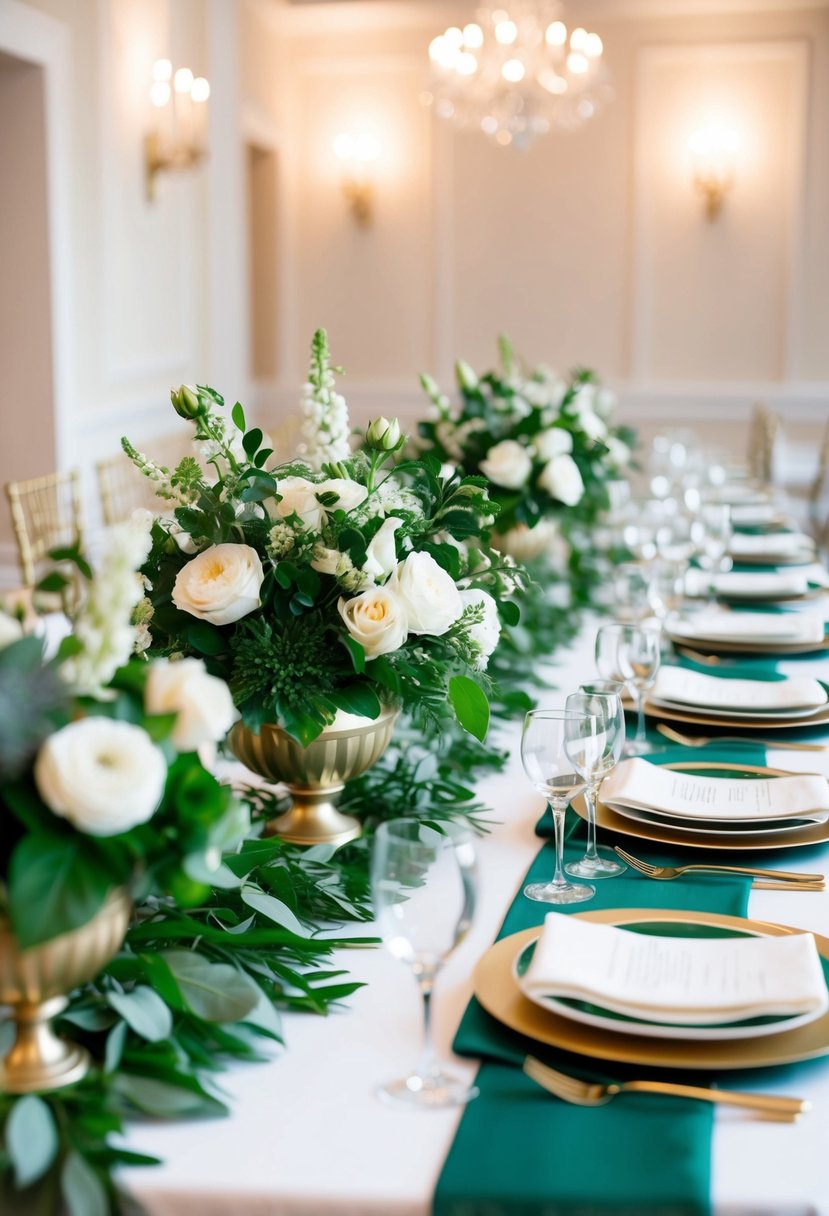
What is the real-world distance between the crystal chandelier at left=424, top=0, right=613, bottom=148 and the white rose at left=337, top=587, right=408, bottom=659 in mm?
5025

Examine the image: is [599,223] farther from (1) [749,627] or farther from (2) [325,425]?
(2) [325,425]

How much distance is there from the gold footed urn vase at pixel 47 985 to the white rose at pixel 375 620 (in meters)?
0.45

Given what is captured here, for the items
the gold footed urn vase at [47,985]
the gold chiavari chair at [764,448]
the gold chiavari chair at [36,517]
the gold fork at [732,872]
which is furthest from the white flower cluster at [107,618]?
the gold chiavari chair at [764,448]

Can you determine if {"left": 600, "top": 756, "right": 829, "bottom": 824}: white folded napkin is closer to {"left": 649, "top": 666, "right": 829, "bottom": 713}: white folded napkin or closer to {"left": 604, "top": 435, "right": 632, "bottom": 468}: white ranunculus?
{"left": 649, "top": 666, "right": 829, "bottom": 713}: white folded napkin

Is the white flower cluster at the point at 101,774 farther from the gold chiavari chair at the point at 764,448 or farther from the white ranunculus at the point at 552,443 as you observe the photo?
the gold chiavari chair at the point at 764,448

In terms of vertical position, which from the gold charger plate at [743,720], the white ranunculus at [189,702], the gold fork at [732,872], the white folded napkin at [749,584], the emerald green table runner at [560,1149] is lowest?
the emerald green table runner at [560,1149]

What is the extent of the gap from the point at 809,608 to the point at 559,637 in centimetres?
55

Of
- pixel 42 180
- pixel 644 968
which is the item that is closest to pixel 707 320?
pixel 42 180

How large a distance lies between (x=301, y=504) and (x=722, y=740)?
738 millimetres

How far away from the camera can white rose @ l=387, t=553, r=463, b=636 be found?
52.1 inches

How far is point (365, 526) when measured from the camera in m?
1.35

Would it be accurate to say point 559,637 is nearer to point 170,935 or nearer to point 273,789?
point 273,789

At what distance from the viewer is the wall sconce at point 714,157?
6883 mm

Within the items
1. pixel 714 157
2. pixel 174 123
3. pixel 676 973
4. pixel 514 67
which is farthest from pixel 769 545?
pixel 714 157
